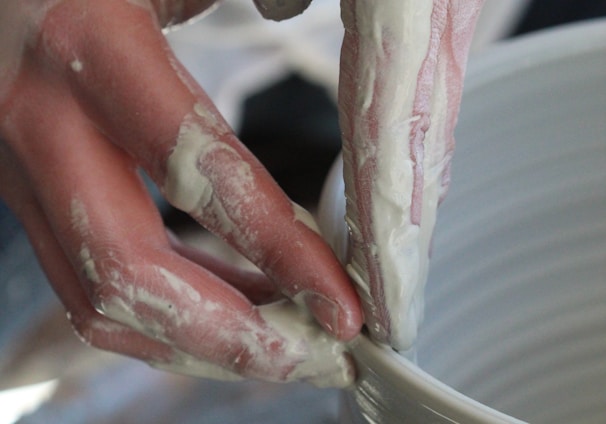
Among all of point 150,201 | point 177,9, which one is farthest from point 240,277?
point 177,9

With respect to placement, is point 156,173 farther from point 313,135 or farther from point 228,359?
point 313,135

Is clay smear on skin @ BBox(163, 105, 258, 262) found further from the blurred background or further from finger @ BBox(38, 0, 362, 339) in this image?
the blurred background

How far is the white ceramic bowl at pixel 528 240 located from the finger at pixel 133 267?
14cm

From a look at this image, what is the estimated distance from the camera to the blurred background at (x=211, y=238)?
825mm

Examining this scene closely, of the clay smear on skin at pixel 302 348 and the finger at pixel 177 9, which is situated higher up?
the finger at pixel 177 9

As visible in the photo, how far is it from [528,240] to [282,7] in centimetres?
31

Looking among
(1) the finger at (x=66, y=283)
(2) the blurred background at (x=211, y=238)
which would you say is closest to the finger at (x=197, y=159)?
(1) the finger at (x=66, y=283)

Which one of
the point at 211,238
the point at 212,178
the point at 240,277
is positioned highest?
the point at 212,178

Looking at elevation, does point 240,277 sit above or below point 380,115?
below

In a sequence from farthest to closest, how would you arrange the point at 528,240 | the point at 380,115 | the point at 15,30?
the point at 528,240 < the point at 15,30 < the point at 380,115

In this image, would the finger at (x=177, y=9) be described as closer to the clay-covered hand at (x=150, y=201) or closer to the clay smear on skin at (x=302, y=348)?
the clay-covered hand at (x=150, y=201)

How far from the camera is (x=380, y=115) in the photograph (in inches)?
18.6

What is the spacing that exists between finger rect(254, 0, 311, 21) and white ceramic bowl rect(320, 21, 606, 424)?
6.9 inches

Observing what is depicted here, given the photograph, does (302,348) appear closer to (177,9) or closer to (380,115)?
(380,115)
